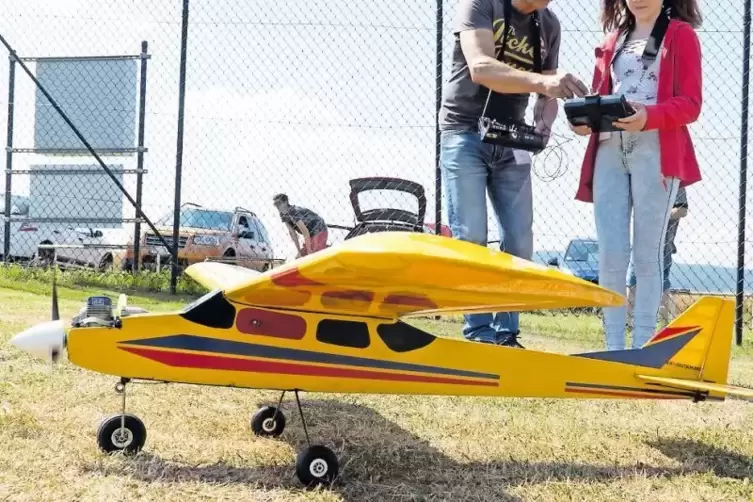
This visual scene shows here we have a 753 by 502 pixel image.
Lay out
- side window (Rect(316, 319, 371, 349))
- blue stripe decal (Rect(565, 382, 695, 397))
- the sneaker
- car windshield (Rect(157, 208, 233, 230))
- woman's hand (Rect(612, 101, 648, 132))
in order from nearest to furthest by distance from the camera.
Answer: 1. side window (Rect(316, 319, 371, 349))
2. blue stripe decal (Rect(565, 382, 695, 397))
3. woman's hand (Rect(612, 101, 648, 132))
4. the sneaker
5. car windshield (Rect(157, 208, 233, 230))

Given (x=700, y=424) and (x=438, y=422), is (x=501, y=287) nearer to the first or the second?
(x=438, y=422)

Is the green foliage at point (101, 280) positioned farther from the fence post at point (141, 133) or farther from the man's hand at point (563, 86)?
the man's hand at point (563, 86)

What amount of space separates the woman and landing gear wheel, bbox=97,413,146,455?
6.97 feet

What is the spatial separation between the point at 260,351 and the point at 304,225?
521cm

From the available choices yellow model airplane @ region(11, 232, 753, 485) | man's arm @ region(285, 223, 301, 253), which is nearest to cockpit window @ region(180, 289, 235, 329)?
yellow model airplane @ region(11, 232, 753, 485)

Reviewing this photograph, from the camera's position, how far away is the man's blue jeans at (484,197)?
363 centimetres

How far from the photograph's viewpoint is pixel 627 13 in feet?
12.0

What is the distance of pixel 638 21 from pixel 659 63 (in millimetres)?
286

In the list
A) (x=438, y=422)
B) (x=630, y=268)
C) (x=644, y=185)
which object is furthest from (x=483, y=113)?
(x=438, y=422)

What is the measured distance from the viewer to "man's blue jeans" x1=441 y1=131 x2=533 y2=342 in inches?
143

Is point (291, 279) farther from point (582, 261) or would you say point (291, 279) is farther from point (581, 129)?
point (582, 261)

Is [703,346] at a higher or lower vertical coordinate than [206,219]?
lower

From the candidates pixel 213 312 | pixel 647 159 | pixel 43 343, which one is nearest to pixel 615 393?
pixel 647 159

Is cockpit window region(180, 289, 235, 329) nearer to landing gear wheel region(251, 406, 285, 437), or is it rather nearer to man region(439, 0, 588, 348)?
landing gear wheel region(251, 406, 285, 437)
